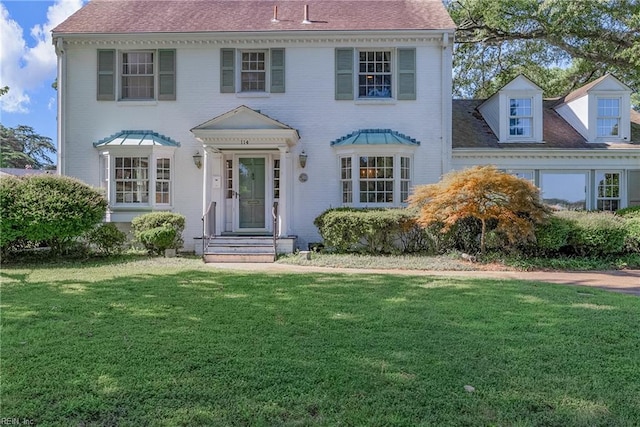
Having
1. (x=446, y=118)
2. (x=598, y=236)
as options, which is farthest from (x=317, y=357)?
(x=446, y=118)

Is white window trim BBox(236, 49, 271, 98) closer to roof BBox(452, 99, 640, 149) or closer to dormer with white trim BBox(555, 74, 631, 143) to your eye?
roof BBox(452, 99, 640, 149)

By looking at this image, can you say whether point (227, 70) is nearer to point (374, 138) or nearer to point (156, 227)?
point (374, 138)

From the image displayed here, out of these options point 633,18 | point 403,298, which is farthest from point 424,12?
point 403,298

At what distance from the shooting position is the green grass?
2812 mm

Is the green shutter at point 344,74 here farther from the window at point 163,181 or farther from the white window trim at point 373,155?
the window at point 163,181

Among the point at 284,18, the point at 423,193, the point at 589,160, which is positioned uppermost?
the point at 284,18

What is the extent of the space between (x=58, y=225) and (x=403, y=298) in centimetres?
846

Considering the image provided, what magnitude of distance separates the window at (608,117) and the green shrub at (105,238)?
16.4 meters

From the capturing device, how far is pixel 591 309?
5.45 meters

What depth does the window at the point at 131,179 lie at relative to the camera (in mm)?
12422

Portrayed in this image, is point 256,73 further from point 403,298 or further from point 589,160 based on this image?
point 589,160

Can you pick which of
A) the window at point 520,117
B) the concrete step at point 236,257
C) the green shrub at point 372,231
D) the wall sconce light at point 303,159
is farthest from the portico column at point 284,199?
the window at point 520,117

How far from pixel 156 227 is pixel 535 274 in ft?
32.0

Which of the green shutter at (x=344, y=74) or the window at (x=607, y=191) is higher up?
the green shutter at (x=344, y=74)
